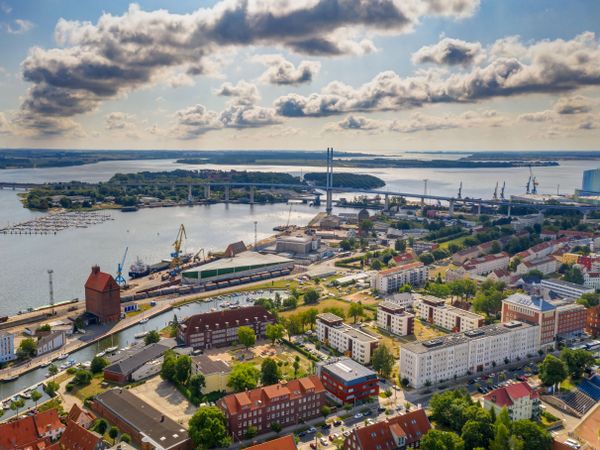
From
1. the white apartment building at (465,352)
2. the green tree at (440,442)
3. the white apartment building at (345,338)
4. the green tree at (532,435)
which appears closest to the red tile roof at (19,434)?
the green tree at (440,442)

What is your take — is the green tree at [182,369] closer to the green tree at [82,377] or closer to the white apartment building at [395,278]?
the green tree at [82,377]

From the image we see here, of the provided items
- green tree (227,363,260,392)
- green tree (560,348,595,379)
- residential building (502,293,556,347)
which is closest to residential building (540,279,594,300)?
residential building (502,293,556,347)

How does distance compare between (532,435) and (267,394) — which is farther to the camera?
(267,394)

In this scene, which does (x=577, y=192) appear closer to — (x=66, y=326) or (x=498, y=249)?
(x=498, y=249)

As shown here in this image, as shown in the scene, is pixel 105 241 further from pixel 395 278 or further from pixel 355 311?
pixel 355 311

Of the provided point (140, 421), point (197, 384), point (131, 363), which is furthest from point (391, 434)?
point (131, 363)

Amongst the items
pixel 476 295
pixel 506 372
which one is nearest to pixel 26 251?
pixel 476 295
